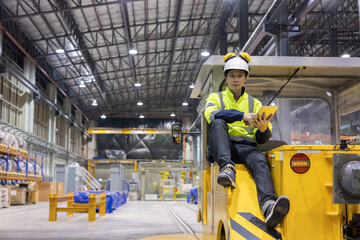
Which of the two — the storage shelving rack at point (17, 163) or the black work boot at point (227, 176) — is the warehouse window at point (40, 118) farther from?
Result: the black work boot at point (227, 176)

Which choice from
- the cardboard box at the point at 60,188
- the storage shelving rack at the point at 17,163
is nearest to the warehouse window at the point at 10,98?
the storage shelving rack at the point at 17,163

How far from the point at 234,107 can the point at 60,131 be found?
105ft

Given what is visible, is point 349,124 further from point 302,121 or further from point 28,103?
point 28,103

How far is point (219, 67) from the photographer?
4555mm

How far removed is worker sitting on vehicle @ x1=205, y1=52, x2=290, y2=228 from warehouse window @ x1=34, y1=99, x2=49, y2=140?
2534 cm

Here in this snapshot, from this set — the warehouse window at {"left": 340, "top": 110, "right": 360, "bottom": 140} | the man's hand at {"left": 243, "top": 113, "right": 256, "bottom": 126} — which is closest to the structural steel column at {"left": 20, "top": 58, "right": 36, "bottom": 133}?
the warehouse window at {"left": 340, "top": 110, "right": 360, "bottom": 140}

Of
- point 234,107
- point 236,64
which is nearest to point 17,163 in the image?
point 234,107

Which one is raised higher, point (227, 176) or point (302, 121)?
point (302, 121)

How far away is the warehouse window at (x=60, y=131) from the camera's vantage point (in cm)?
3361

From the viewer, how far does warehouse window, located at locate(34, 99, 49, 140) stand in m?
27.9

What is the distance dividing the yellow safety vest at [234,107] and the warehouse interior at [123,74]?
32.7 inches

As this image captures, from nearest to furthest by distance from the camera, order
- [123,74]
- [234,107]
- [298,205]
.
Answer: [298,205], [234,107], [123,74]

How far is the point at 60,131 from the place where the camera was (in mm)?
34469

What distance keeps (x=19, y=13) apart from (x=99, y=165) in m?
25.1
